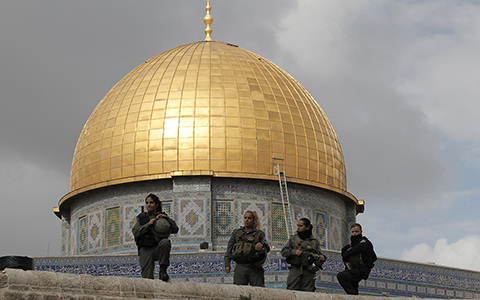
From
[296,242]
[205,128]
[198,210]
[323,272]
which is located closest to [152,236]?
[296,242]

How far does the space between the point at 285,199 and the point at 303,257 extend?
39.4 feet

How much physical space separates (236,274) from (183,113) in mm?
12682

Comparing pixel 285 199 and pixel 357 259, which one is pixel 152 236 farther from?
pixel 285 199

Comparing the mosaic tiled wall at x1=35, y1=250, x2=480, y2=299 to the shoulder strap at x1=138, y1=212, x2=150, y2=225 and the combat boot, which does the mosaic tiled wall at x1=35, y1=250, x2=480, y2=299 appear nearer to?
the shoulder strap at x1=138, y1=212, x2=150, y2=225

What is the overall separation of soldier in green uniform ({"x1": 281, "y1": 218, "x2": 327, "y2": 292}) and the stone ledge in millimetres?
454

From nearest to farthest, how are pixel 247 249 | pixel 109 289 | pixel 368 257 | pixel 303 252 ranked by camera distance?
pixel 109 289 < pixel 247 249 < pixel 303 252 < pixel 368 257

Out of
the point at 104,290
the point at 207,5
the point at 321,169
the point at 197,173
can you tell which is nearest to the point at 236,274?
the point at 104,290

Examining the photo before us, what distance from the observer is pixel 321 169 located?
78.4ft

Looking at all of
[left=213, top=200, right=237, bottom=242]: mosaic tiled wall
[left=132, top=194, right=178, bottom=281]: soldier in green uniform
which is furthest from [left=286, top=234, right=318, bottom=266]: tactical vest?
[left=213, top=200, right=237, bottom=242]: mosaic tiled wall

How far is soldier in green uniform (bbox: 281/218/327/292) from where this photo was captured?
10766mm

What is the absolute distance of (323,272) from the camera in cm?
1944

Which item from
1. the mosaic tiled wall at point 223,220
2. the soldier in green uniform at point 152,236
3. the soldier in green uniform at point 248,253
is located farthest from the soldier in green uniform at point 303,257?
the mosaic tiled wall at point 223,220

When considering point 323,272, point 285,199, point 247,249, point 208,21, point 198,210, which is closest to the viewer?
point 247,249

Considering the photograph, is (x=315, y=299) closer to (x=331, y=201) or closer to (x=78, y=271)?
(x=78, y=271)
